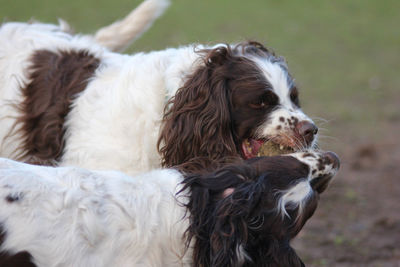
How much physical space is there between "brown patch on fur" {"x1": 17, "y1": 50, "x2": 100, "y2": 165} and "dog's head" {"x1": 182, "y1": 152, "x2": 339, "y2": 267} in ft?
4.55

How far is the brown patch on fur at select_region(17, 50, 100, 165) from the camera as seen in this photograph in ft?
14.5

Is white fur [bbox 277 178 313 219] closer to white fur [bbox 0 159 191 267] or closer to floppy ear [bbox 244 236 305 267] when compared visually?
floppy ear [bbox 244 236 305 267]

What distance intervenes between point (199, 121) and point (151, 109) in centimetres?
34

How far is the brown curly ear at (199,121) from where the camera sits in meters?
4.18

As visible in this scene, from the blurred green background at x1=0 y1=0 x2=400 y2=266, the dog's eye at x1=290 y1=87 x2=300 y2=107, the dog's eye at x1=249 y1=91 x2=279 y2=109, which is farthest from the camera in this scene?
the blurred green background at x1=0 y1=0 x2=400 y2=266

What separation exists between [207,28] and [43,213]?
38.8 ft

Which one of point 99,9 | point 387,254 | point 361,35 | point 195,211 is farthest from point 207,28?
point 195,211

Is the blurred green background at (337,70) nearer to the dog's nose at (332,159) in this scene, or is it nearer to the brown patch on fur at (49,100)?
the brown patch on fur at (49,100)

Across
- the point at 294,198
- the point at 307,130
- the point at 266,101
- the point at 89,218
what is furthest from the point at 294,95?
the point at 89,218

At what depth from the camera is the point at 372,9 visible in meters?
18.0

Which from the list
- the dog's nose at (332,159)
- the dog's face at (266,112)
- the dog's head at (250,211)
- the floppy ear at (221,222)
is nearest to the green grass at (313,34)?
the dog's face at (266,112)

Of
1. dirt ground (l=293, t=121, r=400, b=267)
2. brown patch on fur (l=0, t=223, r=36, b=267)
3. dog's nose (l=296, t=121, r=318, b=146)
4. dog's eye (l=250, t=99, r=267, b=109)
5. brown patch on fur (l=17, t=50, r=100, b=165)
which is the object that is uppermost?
dog's eye (l=250, t=99, r=267, b=109)

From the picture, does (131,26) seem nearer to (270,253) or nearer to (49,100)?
(49,100)

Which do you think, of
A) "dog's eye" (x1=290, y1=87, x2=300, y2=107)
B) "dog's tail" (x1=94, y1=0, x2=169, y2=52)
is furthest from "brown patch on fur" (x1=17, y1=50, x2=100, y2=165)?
"dog's eye" (x1=290, y1=87, x2=300, y2=107)
